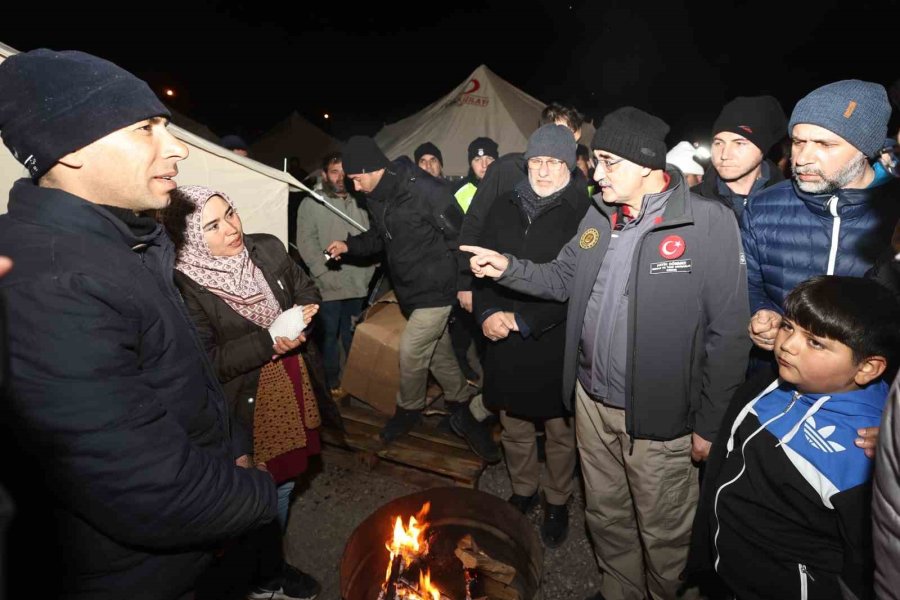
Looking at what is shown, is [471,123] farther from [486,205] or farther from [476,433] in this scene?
[476,433]

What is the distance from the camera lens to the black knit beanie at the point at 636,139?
2322mm

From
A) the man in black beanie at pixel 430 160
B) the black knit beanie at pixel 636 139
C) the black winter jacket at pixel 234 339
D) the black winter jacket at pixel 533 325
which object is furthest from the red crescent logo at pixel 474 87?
the black winter jacket at pixel 234 339

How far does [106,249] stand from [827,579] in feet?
8.88

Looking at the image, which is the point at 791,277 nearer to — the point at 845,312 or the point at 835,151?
the point at 835,151

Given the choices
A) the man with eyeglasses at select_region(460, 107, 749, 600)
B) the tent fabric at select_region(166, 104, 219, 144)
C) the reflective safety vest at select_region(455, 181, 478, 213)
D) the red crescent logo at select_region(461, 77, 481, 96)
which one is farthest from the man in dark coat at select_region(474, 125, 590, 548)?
the tent fabric at select_region(166, 104, 219, 144)

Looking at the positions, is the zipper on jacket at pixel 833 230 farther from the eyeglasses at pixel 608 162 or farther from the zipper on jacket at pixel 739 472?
the eyeglasses at pixel 608 162

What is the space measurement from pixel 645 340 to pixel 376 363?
2.82 meters

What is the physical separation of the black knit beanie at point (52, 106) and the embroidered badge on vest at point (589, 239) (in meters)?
2.20

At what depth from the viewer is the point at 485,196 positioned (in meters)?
3.93

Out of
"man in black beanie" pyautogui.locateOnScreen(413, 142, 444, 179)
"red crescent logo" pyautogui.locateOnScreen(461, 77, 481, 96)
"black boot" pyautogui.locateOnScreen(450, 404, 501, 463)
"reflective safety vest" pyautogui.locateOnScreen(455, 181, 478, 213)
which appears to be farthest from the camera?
"red crescent logo" pyautogui.locateOnScreen(461, 77, 481, 96)

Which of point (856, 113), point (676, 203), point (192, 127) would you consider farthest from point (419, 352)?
point (192, 127)

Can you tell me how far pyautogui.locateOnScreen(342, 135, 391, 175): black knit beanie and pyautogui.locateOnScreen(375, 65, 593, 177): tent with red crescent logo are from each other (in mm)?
5450

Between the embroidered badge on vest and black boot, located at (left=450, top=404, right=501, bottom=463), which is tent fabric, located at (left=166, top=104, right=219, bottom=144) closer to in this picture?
black boot, located at (left=450, top=404, right=501, bottom=463)

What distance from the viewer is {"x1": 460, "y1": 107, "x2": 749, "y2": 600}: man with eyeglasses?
220cm
